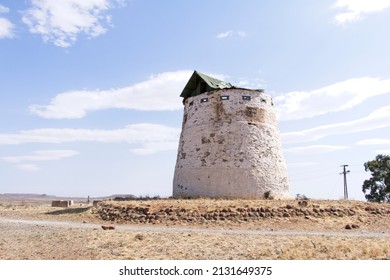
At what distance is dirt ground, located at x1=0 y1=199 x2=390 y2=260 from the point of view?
11.7 m

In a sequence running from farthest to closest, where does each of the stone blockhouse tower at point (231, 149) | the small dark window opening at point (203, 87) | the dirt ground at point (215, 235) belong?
the small dark window opening at point (203, 87) → the stone blockhouse tower at point (231, 149) → the dirt ground at point (215, 235)

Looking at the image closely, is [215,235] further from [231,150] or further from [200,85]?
[200,85]

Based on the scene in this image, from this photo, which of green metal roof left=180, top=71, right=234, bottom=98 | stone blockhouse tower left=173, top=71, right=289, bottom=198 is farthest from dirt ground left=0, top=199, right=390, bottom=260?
green metal roof left=180, top=71, right=234, bottom=98

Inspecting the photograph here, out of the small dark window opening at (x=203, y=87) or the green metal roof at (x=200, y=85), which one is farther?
the small dark window opening at (x=203, y=87)

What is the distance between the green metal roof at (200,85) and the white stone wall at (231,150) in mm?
1478

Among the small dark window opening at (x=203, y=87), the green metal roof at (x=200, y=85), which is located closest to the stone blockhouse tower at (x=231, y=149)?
the green metal roof at (x=200, y=85)

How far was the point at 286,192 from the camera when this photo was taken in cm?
2702

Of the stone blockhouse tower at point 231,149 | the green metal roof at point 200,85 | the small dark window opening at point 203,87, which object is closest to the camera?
the stone blockhouse tower at point 231,149

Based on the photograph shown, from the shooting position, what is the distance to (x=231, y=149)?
84.9ft

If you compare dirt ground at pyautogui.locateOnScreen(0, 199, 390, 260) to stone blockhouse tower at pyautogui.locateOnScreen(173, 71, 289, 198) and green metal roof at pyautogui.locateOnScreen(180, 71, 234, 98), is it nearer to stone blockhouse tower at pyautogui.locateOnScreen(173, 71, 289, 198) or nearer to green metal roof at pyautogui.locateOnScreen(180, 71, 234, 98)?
stone blockhouse tower at pyautogui.locateOnScreen(173, 71, 289, 198)

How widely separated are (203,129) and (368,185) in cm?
2757

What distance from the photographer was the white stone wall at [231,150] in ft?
→ 83.3

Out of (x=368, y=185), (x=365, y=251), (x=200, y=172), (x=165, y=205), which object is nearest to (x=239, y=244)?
(x=365, y=251)

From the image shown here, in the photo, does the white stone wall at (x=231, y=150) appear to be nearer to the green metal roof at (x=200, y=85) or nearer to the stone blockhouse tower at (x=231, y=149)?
the stone blockhouse tower at (x=231, y=149)
